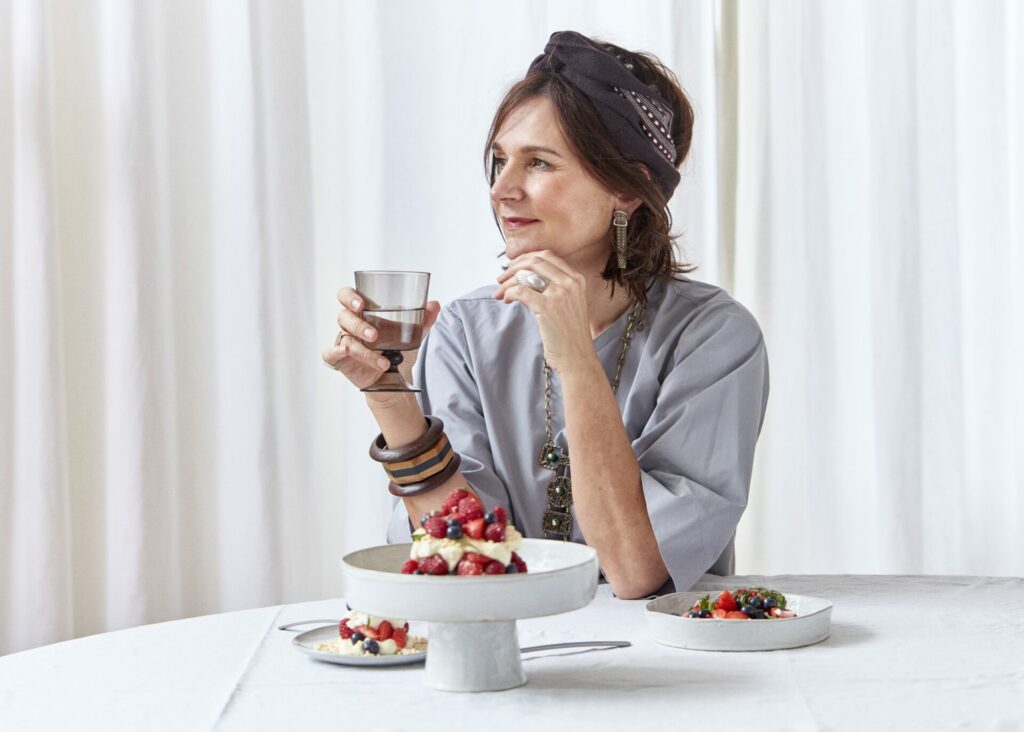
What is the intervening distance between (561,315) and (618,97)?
39 cm

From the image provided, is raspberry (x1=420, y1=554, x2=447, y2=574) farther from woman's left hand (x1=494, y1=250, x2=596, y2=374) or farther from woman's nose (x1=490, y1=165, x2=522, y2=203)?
woman's nose (x1=490, y1=165, x2=522, y2=203)

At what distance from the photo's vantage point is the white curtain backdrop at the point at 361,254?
2.43 meters

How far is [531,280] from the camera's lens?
1.62 meters

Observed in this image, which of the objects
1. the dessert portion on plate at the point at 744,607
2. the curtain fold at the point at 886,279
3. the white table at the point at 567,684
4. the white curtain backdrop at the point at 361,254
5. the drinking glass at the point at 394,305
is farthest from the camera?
the curtain fold at the point at 886,279

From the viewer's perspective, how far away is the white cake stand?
0.93 meters

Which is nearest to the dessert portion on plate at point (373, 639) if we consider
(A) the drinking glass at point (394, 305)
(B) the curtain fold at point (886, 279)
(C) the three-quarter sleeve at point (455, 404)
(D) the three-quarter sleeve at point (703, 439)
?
(A) the drinking glass at point (394, 305)

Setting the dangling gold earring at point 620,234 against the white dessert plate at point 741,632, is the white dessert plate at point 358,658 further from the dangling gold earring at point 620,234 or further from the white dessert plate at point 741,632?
the dangling gold earring at point 620,234

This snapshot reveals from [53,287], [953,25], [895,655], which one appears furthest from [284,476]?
[953,25]

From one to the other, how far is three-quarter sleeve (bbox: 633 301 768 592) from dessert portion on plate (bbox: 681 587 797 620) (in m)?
0.28

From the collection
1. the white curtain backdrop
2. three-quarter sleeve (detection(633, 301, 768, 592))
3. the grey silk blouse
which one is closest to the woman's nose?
the grey silk blouse

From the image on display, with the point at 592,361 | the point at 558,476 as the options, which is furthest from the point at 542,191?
the point at 558,476

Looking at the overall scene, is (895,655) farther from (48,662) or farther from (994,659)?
(48,662)

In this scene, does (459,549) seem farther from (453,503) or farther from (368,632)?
(368,632)

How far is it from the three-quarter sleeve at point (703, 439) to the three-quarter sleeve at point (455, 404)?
0.24 meters
